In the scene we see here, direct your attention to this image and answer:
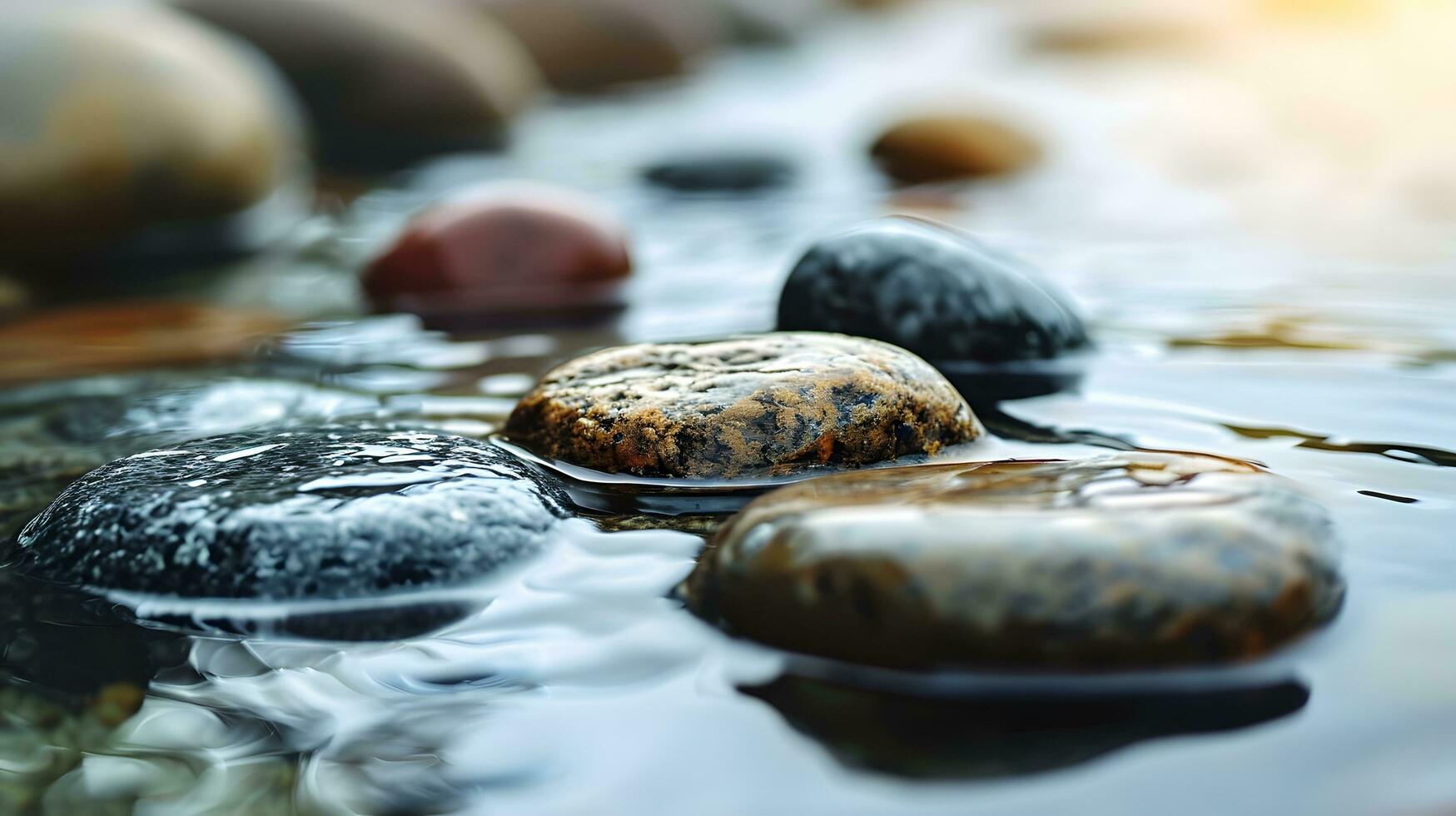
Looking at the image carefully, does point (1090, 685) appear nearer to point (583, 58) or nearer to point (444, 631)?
point (444, 631)

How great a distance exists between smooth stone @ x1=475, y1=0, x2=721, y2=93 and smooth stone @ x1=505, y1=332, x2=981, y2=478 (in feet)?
35.7

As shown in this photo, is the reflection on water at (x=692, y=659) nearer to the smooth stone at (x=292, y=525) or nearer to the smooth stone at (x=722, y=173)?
the smooth stone at (x=292, y=525)

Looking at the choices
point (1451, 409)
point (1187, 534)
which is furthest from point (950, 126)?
point (1187, 534)

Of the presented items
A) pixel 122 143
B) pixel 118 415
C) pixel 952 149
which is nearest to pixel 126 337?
pixel 118 415

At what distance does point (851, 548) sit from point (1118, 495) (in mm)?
399

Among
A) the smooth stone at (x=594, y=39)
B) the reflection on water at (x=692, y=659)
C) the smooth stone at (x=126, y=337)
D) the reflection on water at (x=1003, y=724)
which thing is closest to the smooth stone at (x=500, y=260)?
the reflection on water at (x=692, y=659)

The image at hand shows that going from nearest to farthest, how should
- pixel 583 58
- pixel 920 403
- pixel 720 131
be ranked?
pixel 920 403, pixel 720 131, pixel 583 58

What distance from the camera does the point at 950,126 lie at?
24.5 feet

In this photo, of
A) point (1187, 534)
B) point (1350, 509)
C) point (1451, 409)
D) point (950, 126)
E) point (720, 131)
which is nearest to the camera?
point (1187, 534)

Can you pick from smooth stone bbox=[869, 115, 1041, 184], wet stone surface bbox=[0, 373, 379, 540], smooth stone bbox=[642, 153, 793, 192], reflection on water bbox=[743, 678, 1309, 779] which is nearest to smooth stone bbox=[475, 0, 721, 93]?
smooth stone bbox=[642, 153, 793, 192]

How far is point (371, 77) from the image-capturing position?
856 cm

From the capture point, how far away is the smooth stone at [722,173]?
22.8 ft

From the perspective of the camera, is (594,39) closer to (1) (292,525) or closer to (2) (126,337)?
(2) (126,337)

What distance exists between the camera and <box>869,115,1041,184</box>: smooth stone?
284 inches
